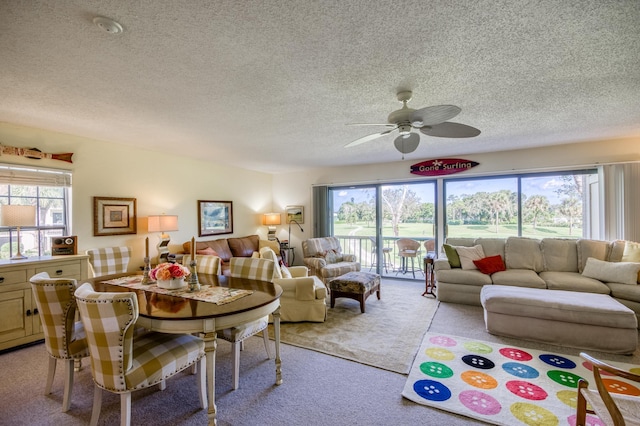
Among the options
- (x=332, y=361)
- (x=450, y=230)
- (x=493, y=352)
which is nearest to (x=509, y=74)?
(x=493, y=352)

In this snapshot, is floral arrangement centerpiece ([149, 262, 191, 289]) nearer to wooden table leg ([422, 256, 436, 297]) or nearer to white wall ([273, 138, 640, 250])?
white wall ([273, 138, 640, 250])

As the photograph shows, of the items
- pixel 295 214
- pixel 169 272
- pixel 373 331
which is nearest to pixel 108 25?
pixel 169 272

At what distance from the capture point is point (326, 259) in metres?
5.34

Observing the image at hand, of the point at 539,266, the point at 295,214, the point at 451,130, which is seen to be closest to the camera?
the point at 451,130

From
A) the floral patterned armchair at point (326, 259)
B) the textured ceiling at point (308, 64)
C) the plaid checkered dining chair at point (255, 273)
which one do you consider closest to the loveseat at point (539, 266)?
the floral patterned armchair at point (326, 259)

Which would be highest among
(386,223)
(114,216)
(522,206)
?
(522,206)

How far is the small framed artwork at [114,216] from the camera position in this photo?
12.9 ft

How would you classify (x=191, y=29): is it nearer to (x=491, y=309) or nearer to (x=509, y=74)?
(x=509, y=74)

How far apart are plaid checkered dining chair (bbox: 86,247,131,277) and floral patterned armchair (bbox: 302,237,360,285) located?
2.85 metres

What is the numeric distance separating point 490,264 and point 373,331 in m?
2.32

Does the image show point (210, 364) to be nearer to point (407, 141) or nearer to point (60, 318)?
point (60, 318)

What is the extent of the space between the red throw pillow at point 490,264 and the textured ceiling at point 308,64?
2037 mm

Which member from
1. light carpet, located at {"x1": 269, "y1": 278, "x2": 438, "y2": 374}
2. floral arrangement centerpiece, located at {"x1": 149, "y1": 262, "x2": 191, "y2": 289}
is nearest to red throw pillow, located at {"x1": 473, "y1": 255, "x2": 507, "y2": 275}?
light carpet, located at {"x1": 269, "y1": 278, "x2": 438, "y2": 374}

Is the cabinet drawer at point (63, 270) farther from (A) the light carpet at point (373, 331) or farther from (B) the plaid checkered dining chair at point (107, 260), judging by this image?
(A) the light carpet at point (373, 331)
